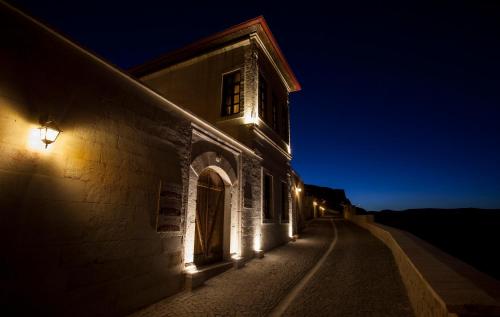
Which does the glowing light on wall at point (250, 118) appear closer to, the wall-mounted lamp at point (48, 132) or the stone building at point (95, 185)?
the stone building at point (95, 185)

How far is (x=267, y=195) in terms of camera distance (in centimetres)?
1088

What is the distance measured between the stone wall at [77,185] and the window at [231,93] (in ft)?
17.5

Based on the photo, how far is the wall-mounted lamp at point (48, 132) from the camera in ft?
10.0

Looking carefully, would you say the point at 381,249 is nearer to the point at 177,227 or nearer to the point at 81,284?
the point at 177,227

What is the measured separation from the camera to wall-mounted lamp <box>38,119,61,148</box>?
120 inches

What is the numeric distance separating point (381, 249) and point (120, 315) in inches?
368

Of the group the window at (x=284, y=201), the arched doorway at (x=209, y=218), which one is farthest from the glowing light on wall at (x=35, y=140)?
the window at (x=284, y=201)

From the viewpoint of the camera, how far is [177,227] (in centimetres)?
517

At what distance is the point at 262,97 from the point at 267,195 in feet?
14.1

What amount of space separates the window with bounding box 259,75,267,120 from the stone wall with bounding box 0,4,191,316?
6.02 meters

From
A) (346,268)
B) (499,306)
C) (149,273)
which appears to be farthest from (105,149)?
(346,268)

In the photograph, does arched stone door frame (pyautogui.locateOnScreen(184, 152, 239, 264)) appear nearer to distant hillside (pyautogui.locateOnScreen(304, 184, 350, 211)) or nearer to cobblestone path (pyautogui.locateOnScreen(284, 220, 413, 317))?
cobblestone path (pyautogui.locateOnScreen(284, 220, 413, 317))

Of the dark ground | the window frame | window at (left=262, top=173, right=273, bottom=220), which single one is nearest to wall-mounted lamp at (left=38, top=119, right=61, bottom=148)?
the window frame

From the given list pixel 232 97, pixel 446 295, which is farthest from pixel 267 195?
pixel 446 295
